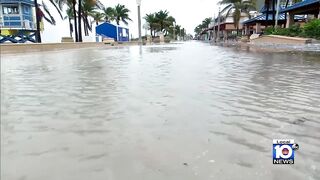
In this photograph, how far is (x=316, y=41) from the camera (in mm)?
23875

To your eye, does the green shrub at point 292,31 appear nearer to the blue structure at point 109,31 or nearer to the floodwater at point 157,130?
the floodwater at point 157,130

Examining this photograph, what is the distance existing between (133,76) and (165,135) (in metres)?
4.95

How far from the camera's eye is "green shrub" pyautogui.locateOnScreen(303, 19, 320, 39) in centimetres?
2417

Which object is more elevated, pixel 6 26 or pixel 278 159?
pixel 6 26

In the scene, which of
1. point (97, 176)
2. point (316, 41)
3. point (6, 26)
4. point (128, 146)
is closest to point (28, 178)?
point (97, 176)

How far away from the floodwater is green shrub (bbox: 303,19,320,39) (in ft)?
64.8

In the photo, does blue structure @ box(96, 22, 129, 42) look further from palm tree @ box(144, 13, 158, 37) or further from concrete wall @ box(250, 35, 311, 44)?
palm tree @ box(144, 13, 158, 37)

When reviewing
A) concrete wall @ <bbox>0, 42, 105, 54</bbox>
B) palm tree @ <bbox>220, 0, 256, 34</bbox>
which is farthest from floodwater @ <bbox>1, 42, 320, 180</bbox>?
palm tree @ <bbox>220, 0, 256, 34</bbox>

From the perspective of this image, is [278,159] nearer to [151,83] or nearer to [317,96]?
[317,96]

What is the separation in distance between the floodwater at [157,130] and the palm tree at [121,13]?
70510 mm

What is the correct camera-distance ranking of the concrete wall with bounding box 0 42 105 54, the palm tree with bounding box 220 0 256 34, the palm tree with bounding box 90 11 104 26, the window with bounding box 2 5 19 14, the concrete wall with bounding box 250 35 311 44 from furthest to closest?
the palm tree with bounding box 90 11 104 26 → the palm tree with bounding box 220 0 256 34 → the window with bounding box 2 5 19 14 → the concrete wall with bounding box 250 35 311 44 → the concrete wall with bounding box 0 42 105 54

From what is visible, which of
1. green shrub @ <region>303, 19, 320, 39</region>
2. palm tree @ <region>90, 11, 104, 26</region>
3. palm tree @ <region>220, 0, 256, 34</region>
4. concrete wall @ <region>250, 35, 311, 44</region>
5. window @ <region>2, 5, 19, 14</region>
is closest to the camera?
→ green shrub @ <region>303, 19, 320, 39</region>

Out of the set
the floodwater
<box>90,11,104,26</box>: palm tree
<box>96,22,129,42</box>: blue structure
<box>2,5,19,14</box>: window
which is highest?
<box>90,11,104,26</box>: palm tree

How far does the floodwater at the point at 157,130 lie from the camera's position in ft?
8.95
